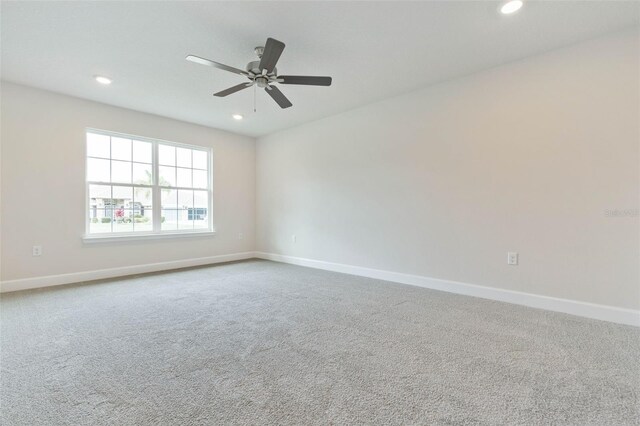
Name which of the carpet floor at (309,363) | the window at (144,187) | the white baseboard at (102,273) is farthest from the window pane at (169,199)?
the carpet floor at (309,363)

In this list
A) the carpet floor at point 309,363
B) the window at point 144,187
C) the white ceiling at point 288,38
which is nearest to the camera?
the carpet floor at point 309,363

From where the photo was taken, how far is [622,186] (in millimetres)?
2531

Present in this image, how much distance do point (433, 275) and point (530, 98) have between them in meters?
2.22

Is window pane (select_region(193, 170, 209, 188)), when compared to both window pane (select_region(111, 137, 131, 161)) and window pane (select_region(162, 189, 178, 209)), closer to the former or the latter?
window pane (select_region(162, 189, 178, 209))

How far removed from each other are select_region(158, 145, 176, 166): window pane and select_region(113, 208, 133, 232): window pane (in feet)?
3.26

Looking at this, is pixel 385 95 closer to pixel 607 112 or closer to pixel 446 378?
pixel 607 112

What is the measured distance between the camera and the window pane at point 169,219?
4.91 m

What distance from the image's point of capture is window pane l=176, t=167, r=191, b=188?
5.13m

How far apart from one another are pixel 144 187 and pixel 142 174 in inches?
8.5

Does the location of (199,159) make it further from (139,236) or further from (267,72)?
(267,72)

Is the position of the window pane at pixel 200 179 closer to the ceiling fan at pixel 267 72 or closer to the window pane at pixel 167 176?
the window pane at pixel 167 176

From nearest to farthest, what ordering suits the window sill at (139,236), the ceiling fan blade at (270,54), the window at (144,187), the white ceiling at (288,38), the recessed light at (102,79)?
the ceiling fan blade at (270,54) < the white ceiling at (288,38) < the recessed light at (102,79) < the window sill at (139,236) < the window at (144,187)

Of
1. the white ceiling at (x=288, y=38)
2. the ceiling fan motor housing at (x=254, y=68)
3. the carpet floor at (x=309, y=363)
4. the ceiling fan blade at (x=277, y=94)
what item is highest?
the white ceiling at (x=288, y=38)

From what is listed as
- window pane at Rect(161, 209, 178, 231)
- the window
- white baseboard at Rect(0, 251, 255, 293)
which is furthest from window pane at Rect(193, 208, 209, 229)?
white baseboard at Rect(0, 251, 255, 293)
